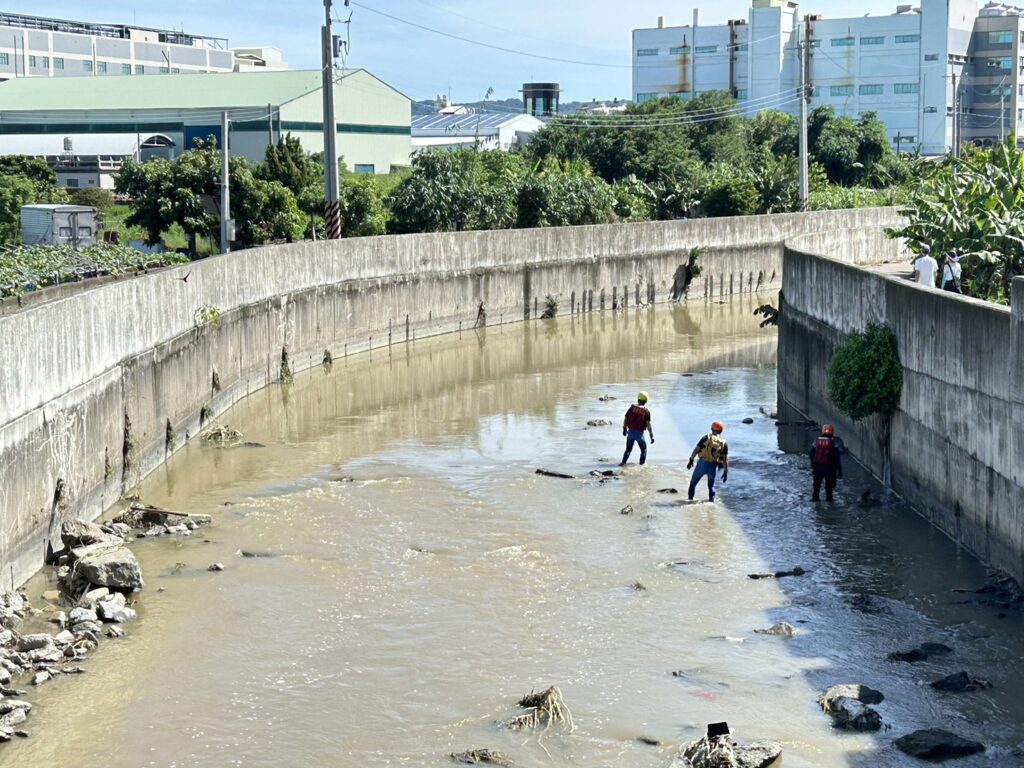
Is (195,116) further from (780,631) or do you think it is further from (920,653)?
(920,653)

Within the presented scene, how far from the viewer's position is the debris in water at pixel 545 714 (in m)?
13.3

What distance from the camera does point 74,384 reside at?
1964cm

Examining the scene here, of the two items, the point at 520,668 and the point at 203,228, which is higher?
the point at 203,228

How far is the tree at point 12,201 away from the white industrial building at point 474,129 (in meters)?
54.0

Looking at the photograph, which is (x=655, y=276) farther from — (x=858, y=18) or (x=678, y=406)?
(x=858, y=18)

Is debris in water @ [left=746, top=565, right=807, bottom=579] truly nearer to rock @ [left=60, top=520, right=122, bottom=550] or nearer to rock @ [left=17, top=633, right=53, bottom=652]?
rock @ [left=60, top=520, right=122, bottom=550]

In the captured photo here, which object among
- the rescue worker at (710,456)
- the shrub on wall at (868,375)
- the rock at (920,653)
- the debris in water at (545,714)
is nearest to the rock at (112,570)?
the debris in water at (545,714)

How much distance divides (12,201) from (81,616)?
3605 centimetres

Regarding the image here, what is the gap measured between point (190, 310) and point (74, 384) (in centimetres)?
770

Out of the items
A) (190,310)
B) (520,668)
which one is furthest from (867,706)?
(190,310)

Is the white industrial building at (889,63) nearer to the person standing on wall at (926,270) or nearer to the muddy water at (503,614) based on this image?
the person standing on wall at (926,270)

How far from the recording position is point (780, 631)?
1595 centimetres

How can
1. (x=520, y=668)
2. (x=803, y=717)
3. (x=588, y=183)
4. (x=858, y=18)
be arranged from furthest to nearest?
(x=858, y=18) < (x=588, y=183) < (x=520, y=668) < (x=803, y=717)

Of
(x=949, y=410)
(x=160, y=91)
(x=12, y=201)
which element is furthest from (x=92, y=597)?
(x=160, y=91)
